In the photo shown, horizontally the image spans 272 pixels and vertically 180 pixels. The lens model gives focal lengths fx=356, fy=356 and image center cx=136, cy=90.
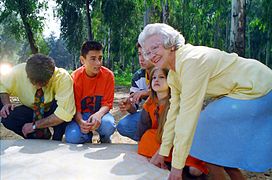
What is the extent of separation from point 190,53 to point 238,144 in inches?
25.0

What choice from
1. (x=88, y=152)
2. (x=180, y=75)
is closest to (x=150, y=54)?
(x=180, y=75)

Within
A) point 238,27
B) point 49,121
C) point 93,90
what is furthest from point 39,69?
point 238,27

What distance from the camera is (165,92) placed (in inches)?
117

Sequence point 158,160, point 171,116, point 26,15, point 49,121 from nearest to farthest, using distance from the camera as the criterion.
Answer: point 171,116, point 158,160, point 49,121, point 26,15

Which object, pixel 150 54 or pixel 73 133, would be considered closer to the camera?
pixel 150 54

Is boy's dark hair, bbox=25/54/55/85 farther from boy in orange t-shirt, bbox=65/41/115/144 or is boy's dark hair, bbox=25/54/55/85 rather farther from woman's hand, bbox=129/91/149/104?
woman's hand, bbox=129/91/149/104

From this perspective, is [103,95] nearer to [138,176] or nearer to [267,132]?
[138,176]

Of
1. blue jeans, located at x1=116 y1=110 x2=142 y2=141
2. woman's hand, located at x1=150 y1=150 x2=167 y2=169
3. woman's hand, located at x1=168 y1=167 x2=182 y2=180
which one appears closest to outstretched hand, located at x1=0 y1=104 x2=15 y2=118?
blue jeans, located at x1=116 y1=110 x2=142 y2=141

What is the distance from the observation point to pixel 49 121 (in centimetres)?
338

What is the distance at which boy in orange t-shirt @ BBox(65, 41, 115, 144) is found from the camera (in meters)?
3.44

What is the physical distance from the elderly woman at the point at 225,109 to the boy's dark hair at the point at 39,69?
1.34 meters

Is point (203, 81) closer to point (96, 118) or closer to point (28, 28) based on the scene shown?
point (96, 118)

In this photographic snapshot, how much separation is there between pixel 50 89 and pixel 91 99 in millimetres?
422

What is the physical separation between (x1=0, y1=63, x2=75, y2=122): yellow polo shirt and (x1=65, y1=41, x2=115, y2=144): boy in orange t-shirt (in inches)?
5.8
